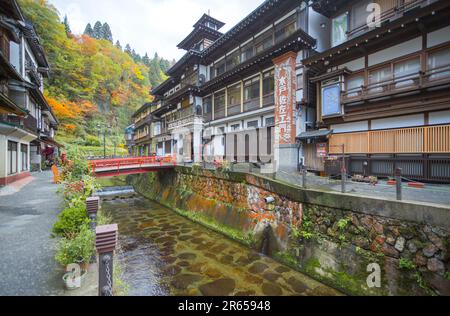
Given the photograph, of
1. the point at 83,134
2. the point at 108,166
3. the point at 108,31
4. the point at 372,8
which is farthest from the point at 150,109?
the point at 108,31

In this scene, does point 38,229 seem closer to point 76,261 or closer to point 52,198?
point 76,261

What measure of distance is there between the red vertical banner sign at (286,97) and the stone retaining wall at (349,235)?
5.22 meters

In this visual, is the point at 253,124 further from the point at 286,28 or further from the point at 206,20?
the point at 206,20

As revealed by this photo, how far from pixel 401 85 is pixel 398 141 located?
9.61 ft

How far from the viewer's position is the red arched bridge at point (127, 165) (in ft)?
57.4

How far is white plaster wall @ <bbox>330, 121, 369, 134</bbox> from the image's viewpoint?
12.0 metres

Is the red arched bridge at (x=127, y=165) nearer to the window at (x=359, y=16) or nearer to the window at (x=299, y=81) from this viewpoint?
the window at (x=299, y=81)

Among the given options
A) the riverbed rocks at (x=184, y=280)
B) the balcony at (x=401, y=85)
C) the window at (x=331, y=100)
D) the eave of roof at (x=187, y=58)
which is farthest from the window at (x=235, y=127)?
the riverbed rocks at (x=184, y=280)

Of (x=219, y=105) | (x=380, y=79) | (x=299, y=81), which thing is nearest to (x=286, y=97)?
(x=299, y=81)

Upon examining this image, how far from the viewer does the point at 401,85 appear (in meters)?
10.4

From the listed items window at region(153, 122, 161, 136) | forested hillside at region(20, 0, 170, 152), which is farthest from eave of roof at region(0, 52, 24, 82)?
window at region(153, 122, 161, 136)

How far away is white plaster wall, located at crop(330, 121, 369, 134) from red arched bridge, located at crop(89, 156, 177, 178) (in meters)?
15.0

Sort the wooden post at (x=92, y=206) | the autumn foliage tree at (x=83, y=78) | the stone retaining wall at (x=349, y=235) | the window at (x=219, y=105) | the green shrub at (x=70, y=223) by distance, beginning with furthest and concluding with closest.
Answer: the autumn foliage tree at (x=83, y=78) → the window at (x=219, y=105) → the wooden post at (x=92, y=206) → the green shrub at (x=70, y=223) → the stone retaining wall at (x=349, y=235)
